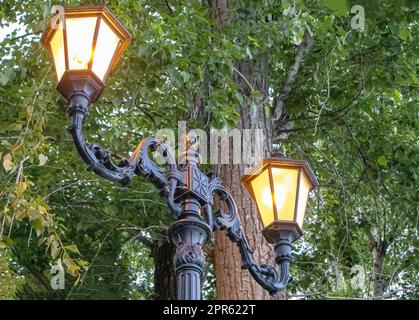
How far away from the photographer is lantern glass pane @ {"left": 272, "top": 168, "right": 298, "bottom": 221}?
4.68 m

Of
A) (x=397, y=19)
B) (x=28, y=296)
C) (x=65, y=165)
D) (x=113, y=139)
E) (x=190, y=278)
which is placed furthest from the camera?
(x=28, y=296)

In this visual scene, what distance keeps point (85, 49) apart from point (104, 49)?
0.10 metres

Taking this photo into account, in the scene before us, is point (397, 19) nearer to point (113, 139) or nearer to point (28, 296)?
point (113, 139)

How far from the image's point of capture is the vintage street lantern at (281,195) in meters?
4.68

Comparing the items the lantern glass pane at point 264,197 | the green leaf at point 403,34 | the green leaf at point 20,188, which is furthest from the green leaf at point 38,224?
the green leaf at point 403,34

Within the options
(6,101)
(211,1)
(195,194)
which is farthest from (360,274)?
(195,194)

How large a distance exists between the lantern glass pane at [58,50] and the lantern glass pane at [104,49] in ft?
0.50

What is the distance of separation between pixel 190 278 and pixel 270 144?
3379mm

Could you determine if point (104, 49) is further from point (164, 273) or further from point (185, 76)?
point (164, 273)

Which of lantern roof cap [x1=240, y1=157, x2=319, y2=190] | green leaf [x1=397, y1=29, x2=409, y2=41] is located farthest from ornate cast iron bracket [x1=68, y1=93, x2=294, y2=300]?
green leaf [x1=397, y1=29, x2=409, y2=41]

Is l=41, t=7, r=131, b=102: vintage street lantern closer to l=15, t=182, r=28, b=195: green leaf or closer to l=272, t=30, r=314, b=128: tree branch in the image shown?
l=15, t=182, r=28, b=195: green leaf

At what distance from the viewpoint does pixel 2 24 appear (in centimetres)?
838

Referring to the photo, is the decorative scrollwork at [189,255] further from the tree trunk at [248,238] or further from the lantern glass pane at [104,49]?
the tree trunk at [248,238]

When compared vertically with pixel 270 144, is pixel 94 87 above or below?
below
